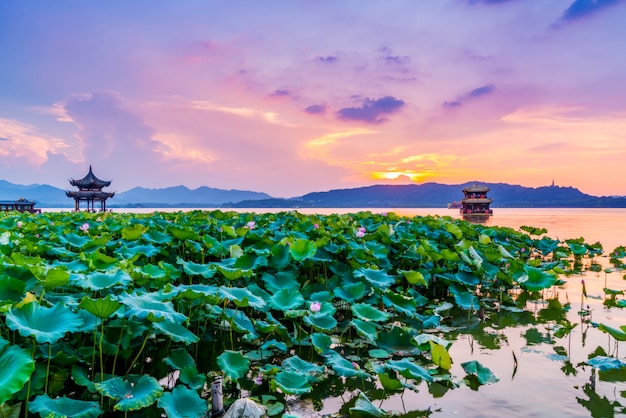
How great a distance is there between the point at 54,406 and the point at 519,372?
11.6 ft

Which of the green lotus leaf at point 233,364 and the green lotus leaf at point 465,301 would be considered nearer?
the green lotus leaf at point 233,364

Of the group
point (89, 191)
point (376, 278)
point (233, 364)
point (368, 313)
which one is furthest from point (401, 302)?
point (89, 191)

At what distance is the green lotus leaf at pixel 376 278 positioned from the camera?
4.45 m

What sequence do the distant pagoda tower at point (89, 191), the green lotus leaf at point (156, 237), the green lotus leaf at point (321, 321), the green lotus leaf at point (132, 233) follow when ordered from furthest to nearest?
the distant pagoda tower at point (89, 191) → the green lotus leaf at point (132, 233) → the green lotus leaf at point (156, 237) → the green lotus leaf at point (321, 321)

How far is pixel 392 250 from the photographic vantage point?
7.00m

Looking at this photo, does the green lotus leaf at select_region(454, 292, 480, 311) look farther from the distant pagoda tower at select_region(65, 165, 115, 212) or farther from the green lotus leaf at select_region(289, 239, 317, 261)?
the distant pagoda tower at select_region(65, 165, 115, 212)

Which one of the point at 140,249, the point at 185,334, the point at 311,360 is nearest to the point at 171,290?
the point at 185,334

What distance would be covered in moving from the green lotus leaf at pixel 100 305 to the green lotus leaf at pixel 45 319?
9 centimetres

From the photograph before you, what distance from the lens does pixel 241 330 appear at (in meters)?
3.47

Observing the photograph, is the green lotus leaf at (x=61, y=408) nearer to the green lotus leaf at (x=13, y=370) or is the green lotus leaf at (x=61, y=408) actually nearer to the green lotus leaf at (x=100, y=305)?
the green lotus leaf at (x=13, y=370)

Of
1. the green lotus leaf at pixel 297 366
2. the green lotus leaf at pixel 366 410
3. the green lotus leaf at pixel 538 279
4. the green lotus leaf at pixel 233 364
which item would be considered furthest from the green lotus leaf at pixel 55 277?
the green lotus leaf at pixel 538 279

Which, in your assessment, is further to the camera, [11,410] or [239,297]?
[239,297]

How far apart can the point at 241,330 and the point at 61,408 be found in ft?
4.79

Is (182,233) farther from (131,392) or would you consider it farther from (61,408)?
(61,408)
